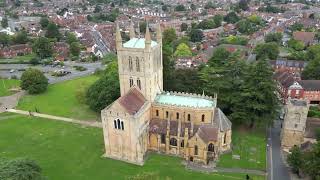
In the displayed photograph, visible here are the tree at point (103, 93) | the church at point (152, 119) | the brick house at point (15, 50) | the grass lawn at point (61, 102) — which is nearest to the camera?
the church at point (152, 119)

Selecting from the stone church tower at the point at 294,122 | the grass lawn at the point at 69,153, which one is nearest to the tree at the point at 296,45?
the stone church tower at the point at 294,122

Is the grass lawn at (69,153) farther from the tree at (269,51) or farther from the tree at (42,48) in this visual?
the tree at (269,51)

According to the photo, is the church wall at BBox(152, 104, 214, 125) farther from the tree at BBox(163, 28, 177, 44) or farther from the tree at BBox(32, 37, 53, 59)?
the tree at BBox(32, 37, 53, 59)

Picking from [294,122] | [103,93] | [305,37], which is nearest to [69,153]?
[103,93]

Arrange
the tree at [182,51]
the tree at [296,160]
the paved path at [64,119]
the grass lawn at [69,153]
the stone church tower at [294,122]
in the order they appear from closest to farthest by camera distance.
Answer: the tree at [296,160], the grass lawn at [69,153], the stone church tower at [294,122], the paved path at [64,119], the tree at [182,51]

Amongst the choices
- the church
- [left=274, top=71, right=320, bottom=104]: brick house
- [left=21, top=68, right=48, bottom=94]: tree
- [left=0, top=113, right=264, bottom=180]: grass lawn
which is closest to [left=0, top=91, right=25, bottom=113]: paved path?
[left=21, top=68, right=48, bottom=94]: tree

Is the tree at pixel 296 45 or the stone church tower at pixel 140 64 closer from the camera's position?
the stone church tower at pixel 140 64

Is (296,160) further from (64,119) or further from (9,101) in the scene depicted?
(9,101)
